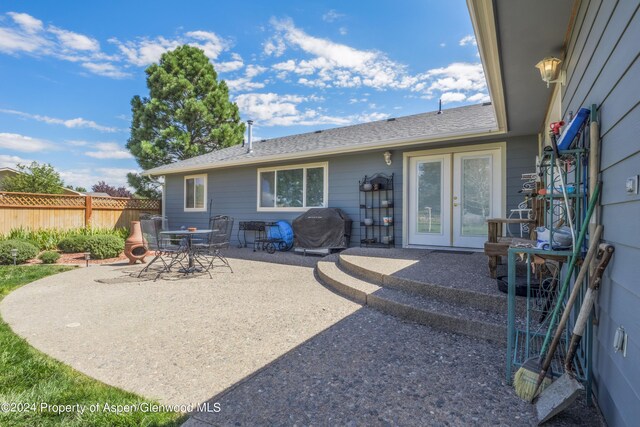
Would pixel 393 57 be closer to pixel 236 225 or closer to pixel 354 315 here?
pixel 236 225

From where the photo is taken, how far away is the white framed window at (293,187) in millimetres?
8141

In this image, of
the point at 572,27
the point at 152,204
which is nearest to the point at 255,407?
the point at 572,27

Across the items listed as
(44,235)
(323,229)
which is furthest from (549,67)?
(44,235)

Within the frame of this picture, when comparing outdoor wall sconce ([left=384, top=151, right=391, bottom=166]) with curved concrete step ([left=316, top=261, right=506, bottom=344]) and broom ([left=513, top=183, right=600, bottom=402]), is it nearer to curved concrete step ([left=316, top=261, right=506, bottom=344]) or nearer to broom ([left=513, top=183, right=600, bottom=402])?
curved concrete step ([left=316, top=261, right=506, bottom=344])

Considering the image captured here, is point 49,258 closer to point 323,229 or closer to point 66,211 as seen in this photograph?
point 66,211

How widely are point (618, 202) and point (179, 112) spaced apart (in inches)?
723

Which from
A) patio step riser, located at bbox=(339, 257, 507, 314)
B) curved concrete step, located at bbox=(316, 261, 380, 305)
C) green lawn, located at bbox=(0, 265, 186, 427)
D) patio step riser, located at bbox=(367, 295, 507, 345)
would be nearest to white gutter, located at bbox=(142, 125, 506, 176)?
curved concrete step, located at bbox=(316, 261, 380, 305)

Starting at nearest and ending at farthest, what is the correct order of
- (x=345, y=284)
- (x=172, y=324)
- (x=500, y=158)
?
1. (x=172, y=324)
2. (x=345, y=284)
3. (x=500, y=158)

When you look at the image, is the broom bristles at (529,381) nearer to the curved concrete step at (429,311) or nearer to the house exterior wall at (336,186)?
Answer: the curved concrete step at (429,311)

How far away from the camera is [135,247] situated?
6953 millimetres

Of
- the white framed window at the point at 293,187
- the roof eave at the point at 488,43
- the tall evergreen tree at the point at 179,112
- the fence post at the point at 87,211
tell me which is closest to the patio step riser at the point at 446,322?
the roof eave at the point at 488,43

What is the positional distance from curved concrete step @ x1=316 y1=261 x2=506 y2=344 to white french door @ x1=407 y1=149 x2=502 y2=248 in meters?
2.89

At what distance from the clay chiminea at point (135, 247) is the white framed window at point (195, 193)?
11.0ft

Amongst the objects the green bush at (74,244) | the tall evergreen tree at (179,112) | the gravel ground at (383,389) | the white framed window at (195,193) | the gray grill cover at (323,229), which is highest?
the tall evergreen tree at (179,112)
